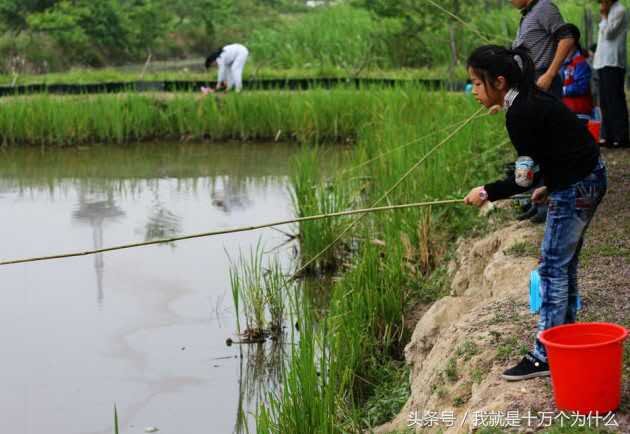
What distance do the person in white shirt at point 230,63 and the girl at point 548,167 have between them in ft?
35.1

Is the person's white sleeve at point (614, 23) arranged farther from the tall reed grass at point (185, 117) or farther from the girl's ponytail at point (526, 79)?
the tall reed grass at point (185, 117)

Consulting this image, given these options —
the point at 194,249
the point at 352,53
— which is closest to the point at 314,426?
the point at 194,249

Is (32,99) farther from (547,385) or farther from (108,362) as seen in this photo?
(547,385)

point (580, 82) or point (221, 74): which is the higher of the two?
point (580, 82)

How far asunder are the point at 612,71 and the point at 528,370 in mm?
4717

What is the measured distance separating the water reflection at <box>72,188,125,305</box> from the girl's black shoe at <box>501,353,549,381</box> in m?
4.35

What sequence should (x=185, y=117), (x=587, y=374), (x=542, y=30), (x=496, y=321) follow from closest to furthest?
1. (x=587, y=374)
2. (x=496, y=321)
3. (x=542, y=30)
4. (x=185, y=117)

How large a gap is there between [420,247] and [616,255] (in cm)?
178

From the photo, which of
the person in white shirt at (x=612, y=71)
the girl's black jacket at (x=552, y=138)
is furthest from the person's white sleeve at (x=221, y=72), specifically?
the girl's black jacket at (x=552, y=138)

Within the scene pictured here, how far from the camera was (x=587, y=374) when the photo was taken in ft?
9.37

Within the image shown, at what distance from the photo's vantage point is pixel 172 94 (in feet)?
44.4

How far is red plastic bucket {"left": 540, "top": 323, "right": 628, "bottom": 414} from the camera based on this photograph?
2.87 metres

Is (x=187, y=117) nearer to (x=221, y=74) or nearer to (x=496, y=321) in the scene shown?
(x=221, y=74)

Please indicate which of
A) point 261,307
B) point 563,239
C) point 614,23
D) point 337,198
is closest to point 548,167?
point 563,239
